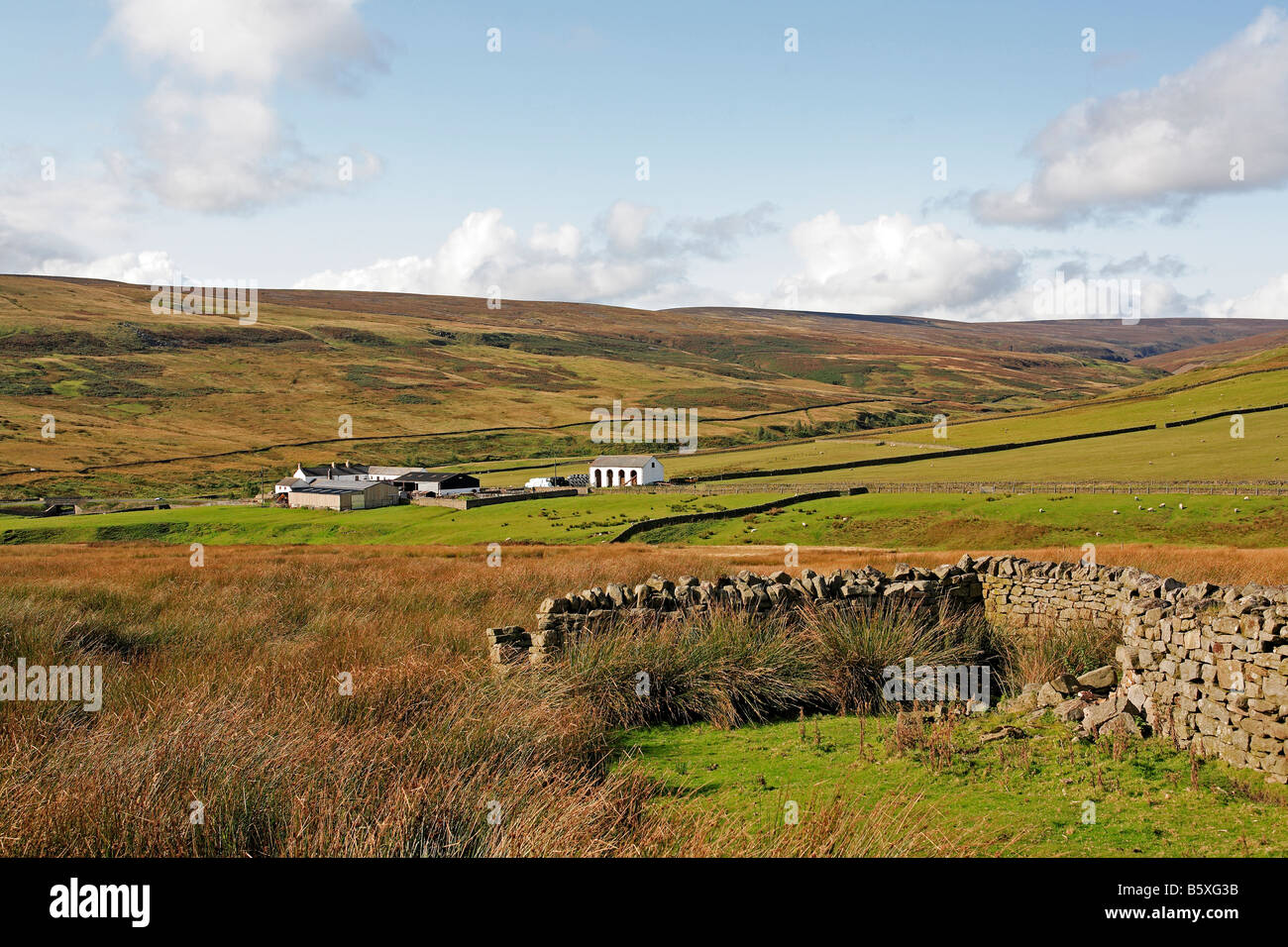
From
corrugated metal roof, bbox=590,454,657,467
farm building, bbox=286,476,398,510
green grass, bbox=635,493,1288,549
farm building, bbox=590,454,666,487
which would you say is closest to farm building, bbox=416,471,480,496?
farm building, bbox=286,476,398,510

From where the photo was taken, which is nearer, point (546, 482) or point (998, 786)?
point (998, 786)

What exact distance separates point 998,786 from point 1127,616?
5448 mm

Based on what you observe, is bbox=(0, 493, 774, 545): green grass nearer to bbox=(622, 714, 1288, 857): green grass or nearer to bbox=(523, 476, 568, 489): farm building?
bbox=(523, 476, 568, 489): farm building

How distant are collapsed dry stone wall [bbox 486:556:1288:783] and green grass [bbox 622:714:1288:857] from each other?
0.55 meters

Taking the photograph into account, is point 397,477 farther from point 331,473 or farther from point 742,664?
point 742,664

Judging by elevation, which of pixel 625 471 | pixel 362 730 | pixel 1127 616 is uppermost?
pixel 625 471

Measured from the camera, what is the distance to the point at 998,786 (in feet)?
29.1

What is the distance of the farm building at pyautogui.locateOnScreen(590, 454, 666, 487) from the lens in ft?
330

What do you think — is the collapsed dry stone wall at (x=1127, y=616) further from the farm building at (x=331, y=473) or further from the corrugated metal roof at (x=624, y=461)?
the farm building at (x=331, y=473)

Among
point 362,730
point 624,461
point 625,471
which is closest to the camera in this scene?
point 362,730

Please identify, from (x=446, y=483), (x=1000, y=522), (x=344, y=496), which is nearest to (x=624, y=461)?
(x=446, y=483)
